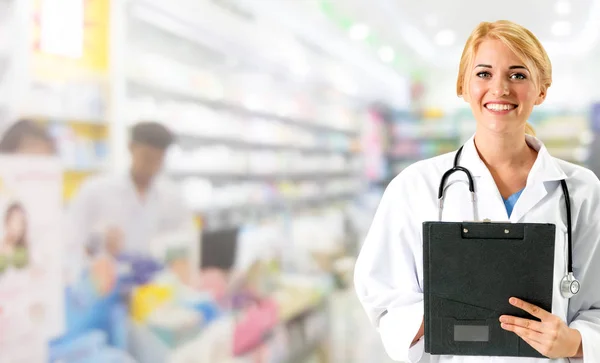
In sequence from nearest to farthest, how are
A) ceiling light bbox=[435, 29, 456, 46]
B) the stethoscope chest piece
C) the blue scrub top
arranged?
the stethoscope chest piece, the blue scrub top, ceiling light bbox=[435, 29, 456, 46]

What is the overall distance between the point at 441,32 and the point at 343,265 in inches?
61.6

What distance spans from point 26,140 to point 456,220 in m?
1.59

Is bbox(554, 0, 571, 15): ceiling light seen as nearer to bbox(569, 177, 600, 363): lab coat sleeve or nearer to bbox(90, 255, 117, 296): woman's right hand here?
bbox(569, 177, 600, 363): lab coat sleeve

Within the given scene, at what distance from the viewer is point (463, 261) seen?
140cm

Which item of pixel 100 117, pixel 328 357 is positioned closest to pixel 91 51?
pixel 100 117

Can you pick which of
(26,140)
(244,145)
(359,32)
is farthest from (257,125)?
(26,140)

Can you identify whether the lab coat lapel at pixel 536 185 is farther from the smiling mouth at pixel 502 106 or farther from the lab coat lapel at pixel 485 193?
the smiling mouth at pixel 502 106

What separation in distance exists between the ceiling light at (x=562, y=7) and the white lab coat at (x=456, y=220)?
7.54 ft

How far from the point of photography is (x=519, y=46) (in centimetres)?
147

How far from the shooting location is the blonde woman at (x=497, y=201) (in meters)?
1.48

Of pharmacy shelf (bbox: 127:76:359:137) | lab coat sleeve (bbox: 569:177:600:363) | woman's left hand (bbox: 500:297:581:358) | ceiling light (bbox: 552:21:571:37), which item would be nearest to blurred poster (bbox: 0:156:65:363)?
pharmacy shelf (bbox: 127:76:359:137)

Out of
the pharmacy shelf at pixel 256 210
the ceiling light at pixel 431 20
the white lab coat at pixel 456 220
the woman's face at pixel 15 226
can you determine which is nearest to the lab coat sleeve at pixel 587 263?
the white lab coat at pixel 456 220

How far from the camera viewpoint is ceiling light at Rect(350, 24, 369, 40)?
4.07 metres

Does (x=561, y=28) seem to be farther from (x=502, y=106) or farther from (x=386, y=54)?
(x=502, y=106)
